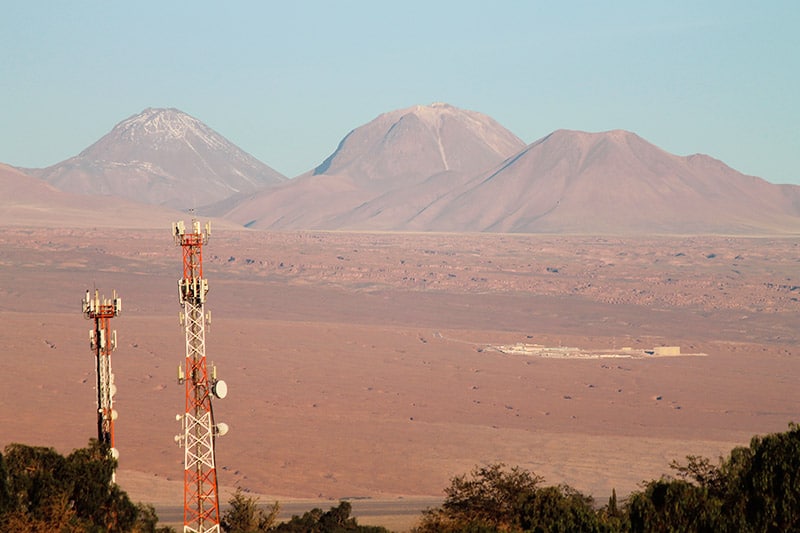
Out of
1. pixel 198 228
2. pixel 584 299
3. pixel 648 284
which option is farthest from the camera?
pixel 648 284

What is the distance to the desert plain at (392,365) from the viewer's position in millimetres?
70250

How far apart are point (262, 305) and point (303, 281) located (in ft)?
86.4

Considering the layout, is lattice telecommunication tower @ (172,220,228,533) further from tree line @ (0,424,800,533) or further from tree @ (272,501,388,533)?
tree @ (272,501,388,533)

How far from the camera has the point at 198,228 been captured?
1196 inches

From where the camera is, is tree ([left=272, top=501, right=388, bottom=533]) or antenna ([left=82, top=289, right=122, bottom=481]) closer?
antenna ([left=82, top=289, right=122, bottom=481])

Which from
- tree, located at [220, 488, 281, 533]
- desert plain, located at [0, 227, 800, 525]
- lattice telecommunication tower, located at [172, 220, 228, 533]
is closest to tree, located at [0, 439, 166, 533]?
lattice telecommunication tower, located at [172, 220, 228, 533]

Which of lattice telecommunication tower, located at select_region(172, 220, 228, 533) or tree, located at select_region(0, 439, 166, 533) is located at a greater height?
lattice telecommunication tower, located at select_region(172, 220, 228, 533)

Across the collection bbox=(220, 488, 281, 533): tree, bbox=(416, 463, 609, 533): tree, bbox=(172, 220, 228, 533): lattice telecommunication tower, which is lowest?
bbox=(220, 488, 281, 533): tree

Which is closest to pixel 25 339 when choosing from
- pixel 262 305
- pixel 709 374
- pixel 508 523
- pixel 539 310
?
pixel 262 305

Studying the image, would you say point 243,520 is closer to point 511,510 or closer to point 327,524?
point 327,524

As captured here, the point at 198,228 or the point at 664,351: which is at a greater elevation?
the point at 198,228

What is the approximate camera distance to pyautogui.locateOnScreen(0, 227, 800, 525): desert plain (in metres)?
70.2

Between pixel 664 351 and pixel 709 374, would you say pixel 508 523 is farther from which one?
pixel 664 351

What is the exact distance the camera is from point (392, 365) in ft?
358
